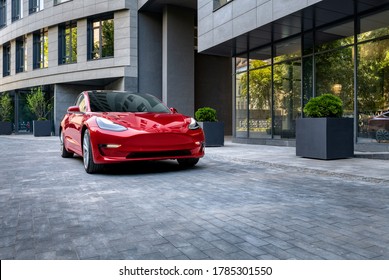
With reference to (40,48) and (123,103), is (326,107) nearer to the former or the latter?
(123,103)

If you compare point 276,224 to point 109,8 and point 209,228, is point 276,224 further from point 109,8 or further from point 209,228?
point 109,8

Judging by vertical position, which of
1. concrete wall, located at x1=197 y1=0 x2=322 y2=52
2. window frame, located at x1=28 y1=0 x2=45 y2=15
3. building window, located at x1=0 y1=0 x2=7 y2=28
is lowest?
concrete wall, located at x1=197 y1=0 x2=322 y2=52

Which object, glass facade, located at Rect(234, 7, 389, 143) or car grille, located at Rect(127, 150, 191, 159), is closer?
car grille, located at Rect(127, 150, 191, 159)

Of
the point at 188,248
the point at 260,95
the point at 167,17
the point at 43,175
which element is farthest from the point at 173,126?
the point at 167,17

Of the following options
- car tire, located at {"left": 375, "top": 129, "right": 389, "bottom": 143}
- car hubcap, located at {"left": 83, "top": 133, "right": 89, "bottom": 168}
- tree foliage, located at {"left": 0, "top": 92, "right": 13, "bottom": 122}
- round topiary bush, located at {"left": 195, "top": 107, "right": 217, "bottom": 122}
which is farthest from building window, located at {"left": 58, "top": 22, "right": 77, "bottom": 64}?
car tire, located at {"left": 375, "top": 129, "right": 389, "bottom": 143}

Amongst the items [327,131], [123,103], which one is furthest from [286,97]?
[123,103]

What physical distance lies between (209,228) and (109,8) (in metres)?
21.8

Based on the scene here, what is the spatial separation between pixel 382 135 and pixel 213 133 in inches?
216

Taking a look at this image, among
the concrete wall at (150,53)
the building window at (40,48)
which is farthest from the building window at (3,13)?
the concrete wall at (150,53)

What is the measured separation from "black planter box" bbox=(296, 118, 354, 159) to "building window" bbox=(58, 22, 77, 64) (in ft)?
65.4

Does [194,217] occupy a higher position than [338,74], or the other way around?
[338,74]

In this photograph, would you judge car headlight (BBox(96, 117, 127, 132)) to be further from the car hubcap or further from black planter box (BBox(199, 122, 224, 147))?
black planter box (BBox(199, 122, 224, 147))

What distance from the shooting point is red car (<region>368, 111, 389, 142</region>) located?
10.2 metres

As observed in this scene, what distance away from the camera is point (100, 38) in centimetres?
2347
